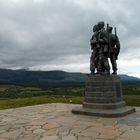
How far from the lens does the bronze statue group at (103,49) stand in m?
13.2

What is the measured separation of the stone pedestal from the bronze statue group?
22.7 inches

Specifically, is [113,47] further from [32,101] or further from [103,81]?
[32,101]

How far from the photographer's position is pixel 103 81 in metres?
12.7

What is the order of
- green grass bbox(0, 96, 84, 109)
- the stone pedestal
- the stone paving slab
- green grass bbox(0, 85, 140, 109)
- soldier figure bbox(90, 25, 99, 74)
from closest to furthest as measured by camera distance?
the stone paving slab, the stone pedestal, soldier figure bbox(90, 25, 99, 74), green grass bbox(0, 96, 84, 109), green grass bbox(0, 85, 140, 109)

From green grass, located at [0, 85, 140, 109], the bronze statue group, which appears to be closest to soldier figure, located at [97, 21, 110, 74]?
the bronze statue group

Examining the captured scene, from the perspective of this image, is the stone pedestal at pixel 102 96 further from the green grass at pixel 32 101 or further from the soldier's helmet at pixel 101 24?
the green grass at pixel 32 101

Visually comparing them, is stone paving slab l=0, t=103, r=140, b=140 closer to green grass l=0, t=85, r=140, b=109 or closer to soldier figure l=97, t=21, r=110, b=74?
soldier figure l=97, t=21, r=110, b=74

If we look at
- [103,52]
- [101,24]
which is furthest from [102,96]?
[101,24]

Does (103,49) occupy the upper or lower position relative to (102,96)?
upper

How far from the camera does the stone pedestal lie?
12.3 meters

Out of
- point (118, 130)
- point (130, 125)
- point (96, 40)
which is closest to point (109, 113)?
point (130, 125)

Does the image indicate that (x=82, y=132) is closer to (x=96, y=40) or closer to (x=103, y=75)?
(x=103, y=75)

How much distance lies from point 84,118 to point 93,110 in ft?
3.59

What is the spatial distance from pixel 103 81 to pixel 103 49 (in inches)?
63.0
